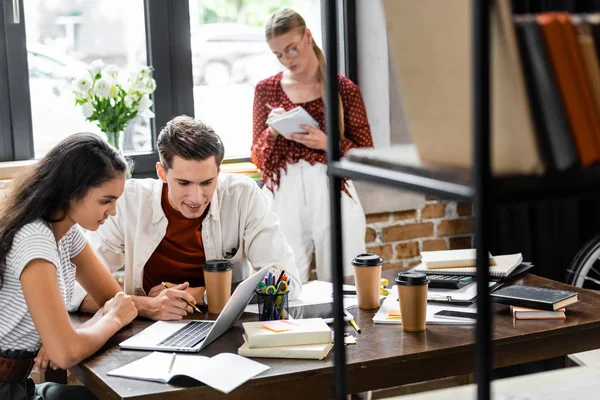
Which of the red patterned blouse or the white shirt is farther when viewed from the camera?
the red patterned blouse

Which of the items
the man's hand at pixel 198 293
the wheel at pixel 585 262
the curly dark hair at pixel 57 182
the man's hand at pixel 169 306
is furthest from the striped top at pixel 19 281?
the wheel at pixel 585 262

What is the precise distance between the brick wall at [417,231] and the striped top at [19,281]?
1.91 metres

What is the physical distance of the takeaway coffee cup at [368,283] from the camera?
2074 mm

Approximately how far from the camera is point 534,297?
6.55ft

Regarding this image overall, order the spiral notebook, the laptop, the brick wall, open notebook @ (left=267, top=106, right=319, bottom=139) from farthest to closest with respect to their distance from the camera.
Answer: the brick wall, open notebook @ (left=267, top=106, right=319, bottom=139), the spiral notebook, the laptop

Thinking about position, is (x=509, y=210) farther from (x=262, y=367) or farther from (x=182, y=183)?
(x=262, y=367)

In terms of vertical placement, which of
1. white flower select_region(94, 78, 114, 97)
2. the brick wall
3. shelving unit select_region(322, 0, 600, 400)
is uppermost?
white flower select_region(94, 78, 114, 97)

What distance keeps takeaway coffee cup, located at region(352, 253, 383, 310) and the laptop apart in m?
0.25

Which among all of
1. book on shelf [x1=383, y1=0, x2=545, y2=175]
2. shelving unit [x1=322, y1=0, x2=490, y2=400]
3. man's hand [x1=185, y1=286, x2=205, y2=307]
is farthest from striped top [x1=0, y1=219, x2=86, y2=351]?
book on shelf [x1=383, y1=0, x2=545, y2=175]

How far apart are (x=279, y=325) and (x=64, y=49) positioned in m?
1.92

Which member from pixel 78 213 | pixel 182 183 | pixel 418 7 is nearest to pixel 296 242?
pixel 182 183

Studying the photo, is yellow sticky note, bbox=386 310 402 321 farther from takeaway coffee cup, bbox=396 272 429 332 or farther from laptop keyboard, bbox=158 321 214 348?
laptop keyboard, bbox=158 321 214 348

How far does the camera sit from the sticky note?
1.78 meters

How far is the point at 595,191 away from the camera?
0.68 metres
